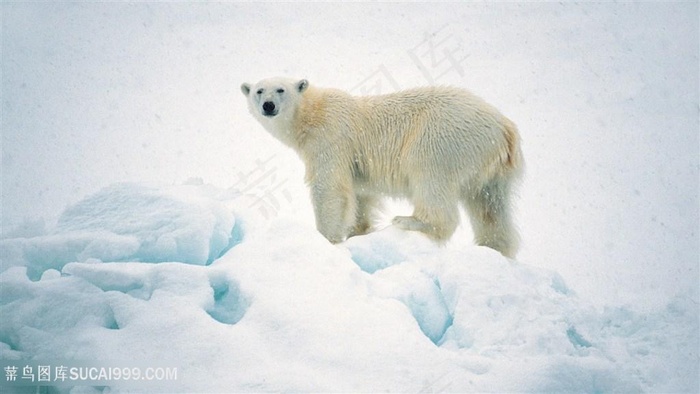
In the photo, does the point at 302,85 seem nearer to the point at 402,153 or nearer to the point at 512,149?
the point at 402,153

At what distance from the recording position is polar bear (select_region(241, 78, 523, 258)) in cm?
599

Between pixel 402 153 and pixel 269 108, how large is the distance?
1241mm

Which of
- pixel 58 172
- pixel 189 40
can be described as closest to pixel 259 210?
pixel 58 172

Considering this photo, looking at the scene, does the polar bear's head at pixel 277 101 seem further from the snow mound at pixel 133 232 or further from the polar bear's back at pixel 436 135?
the snow mound at pixel 133 232

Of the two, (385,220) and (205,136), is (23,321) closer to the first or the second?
(385,220)

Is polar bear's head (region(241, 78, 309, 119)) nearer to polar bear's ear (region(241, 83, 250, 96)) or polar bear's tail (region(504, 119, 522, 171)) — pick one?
polar bear's ear (region(241, 83, 250, 96))

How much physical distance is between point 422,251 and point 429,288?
1.68 feet

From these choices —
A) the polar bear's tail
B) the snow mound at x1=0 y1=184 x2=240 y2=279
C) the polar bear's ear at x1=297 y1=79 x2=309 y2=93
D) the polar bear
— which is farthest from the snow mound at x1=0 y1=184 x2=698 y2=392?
the polar bear's ear at x1=297 y1=79 x2=309 y2=93

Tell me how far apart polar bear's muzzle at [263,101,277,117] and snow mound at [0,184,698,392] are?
1219 mm

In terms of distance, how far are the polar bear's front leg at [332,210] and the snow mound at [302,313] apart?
0.79m

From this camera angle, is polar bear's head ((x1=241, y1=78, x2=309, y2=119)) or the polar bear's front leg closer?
the polar bear's front leg

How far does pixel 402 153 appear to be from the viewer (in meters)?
6.26

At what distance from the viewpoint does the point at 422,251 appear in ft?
17.8

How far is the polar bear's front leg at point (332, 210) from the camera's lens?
6.25 m
